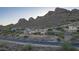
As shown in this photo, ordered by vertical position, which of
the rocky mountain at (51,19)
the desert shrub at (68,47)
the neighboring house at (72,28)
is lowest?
the desert shrub at (68,47)

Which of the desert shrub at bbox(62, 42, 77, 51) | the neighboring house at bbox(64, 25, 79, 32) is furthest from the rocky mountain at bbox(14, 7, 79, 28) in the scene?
the desert shrub at bbox(62, 42, 77, 51)

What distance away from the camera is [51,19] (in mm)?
6391

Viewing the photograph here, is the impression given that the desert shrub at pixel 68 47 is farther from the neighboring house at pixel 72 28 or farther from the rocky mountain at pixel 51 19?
the rocky mountain at pixel 51 19

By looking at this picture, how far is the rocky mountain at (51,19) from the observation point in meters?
6.35

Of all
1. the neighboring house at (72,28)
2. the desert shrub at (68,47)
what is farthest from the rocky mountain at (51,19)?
the desert shrub at (68,47)

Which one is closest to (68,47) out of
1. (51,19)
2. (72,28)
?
(72,28)

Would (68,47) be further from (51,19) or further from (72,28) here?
(51,19)

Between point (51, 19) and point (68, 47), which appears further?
point (51, 19)

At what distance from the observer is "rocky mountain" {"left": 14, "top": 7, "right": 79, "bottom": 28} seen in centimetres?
635

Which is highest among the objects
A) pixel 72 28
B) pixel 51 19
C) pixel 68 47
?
pixel 51 19

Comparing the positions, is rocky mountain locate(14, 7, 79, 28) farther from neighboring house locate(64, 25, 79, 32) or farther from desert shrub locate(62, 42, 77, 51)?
desert shrub locate(62, 42, 77, 51)
